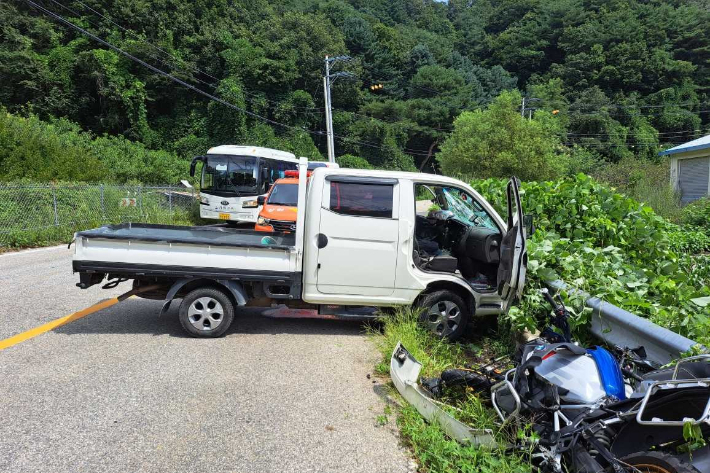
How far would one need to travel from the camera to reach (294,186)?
1298 cm

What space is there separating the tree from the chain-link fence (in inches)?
776

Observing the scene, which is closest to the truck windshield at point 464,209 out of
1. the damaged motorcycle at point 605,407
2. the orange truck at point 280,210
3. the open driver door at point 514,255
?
the open driver door at point 514,255

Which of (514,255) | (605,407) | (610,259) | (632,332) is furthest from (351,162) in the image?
(605,407)

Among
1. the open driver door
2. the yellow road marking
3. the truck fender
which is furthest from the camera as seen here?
the truck fender

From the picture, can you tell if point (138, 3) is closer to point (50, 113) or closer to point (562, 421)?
point (50, 113)

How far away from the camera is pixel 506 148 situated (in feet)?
102

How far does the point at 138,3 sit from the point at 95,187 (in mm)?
36874

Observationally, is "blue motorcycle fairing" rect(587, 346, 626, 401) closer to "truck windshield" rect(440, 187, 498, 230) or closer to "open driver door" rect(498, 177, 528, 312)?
"open driver door" rect(498, 177, 528, 312)

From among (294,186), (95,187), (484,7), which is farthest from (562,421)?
(484,7)

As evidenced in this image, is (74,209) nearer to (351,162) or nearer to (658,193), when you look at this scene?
(658,193)

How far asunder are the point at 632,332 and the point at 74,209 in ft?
53.0

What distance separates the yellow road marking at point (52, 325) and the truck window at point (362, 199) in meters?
2.92

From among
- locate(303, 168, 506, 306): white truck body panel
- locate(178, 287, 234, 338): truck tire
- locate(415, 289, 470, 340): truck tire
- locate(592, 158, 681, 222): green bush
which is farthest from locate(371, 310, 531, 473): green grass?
locate(592, 158, 681, 222): green bush

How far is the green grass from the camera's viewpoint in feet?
9.87
